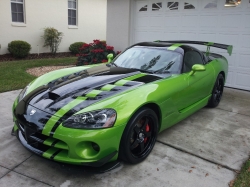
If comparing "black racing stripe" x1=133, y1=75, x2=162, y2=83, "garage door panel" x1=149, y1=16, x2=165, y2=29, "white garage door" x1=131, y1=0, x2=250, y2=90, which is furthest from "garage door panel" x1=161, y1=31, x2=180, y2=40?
"black racing stripe" x1=133, y1=75, x2=162, y2=83

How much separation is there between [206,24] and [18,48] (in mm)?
8075

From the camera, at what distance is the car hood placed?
9.31 feet

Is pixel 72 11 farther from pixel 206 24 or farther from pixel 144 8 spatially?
pixel 206 24

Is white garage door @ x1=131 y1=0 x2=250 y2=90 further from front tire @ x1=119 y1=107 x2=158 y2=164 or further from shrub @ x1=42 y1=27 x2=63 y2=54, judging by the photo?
shrub @ x1=42 y1=27 x2=63 y2=54

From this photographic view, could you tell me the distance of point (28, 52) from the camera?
469 inches

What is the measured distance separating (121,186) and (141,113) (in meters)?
0.83

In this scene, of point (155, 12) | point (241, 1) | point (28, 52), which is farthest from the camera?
point (28, 52)

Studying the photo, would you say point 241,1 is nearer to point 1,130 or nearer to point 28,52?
point 1,130

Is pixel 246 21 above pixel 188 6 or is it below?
below

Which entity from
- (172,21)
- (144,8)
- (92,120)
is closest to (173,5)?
(172,21)

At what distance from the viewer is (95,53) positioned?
27.9ft

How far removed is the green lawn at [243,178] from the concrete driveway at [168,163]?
0.25 ft

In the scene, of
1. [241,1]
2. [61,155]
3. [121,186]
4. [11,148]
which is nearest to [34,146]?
[61,155]

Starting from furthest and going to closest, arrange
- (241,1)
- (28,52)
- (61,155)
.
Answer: (28,52)
(241,1)
(61,155)
